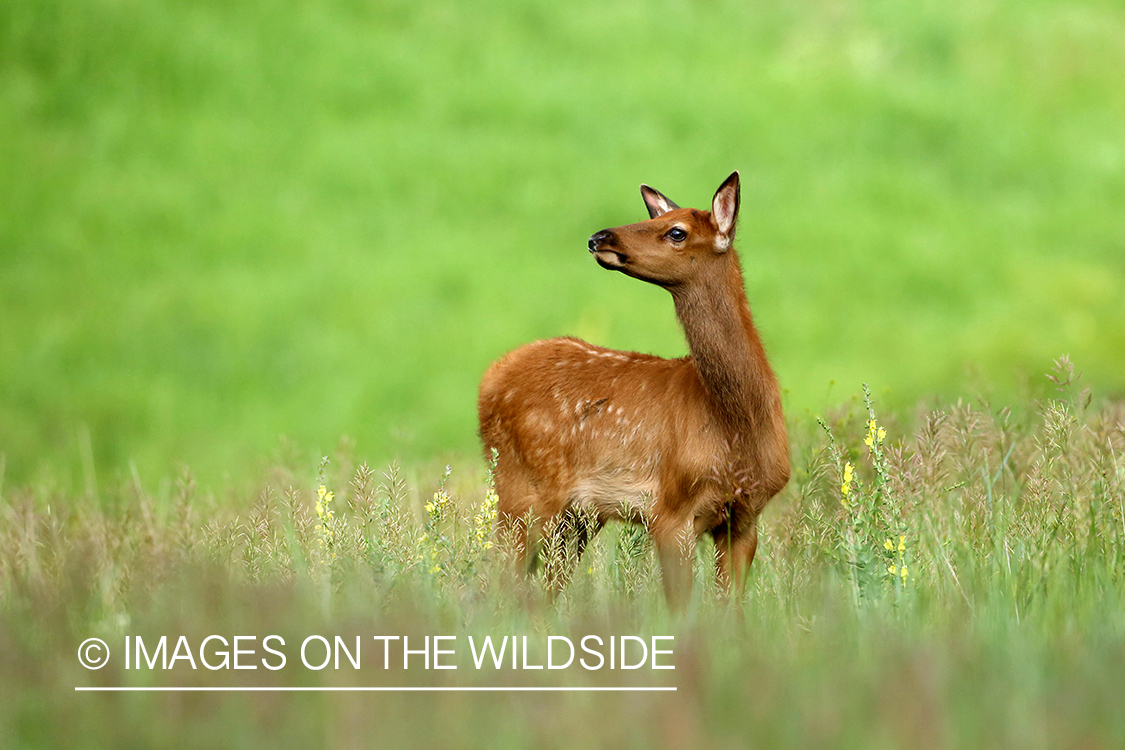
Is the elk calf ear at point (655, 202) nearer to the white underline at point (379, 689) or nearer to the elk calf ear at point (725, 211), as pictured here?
the elk calf ear at point (725, 211)

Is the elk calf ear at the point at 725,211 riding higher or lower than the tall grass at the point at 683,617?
higher

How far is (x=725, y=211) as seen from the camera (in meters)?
5.17

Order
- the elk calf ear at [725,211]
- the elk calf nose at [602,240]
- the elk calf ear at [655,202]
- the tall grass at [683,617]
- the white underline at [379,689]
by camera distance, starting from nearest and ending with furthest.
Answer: the tall grass at [683,617], the white underline at [379,689], the elk calf nose at [602,240], the elk calf ear at [725,211], the elk calf ear at [655,202]

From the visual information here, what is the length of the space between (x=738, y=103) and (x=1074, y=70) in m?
4.34

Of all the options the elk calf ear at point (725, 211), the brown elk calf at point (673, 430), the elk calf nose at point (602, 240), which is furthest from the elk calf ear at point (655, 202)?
the elk calf nose at point (602, 240)

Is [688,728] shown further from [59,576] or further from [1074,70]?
[1074,70]

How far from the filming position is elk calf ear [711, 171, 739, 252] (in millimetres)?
5137

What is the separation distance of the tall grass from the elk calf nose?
1.18 meters

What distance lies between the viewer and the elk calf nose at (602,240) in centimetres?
502

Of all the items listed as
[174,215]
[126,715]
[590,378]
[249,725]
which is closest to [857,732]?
[249,725]

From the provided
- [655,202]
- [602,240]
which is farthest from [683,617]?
[655,202]

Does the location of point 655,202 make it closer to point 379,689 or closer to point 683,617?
point 683,617

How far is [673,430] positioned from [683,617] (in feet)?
4.73

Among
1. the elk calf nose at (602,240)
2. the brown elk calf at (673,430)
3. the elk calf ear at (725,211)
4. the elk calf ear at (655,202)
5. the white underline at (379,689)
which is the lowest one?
the white underline at (379,689)
